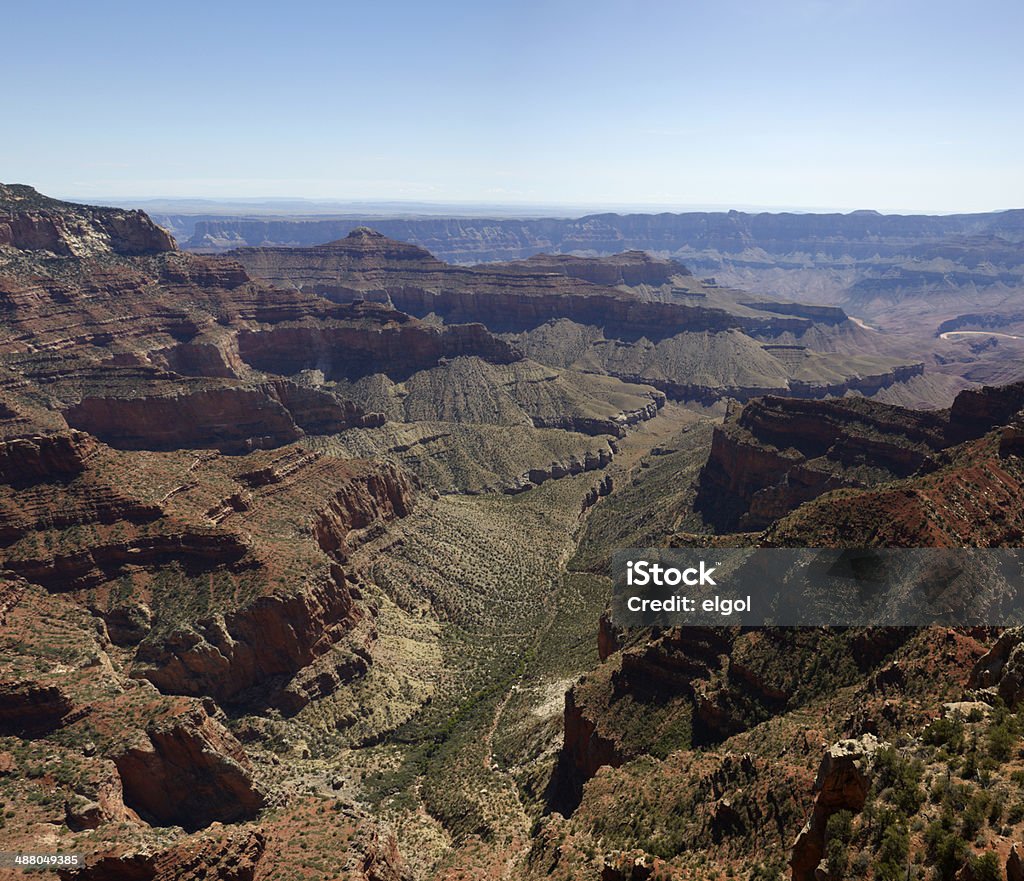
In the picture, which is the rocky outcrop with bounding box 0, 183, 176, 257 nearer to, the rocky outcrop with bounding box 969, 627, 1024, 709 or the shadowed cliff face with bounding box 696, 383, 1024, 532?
the shadowed cliff face with bounding box 696, 383, 1024, 532

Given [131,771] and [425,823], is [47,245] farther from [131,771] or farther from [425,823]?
[425,823]

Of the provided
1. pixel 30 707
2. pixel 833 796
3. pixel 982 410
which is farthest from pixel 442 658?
pixel 982 410

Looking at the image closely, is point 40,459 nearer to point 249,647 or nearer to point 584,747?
point 249,647

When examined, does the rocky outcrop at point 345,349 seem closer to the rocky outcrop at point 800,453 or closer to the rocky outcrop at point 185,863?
the rocky outcrop at point 800,453

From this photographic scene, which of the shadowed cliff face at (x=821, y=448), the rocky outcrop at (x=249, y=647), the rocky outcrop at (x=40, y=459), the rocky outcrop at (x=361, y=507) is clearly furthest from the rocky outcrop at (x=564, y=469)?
the rocky outcrop at (x=40, y=459)

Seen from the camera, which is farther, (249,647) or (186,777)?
(249,647)

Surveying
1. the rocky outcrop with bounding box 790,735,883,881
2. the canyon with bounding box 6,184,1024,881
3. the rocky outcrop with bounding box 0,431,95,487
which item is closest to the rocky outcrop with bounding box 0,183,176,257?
the canyon with bounding box 6,184,1024,881
